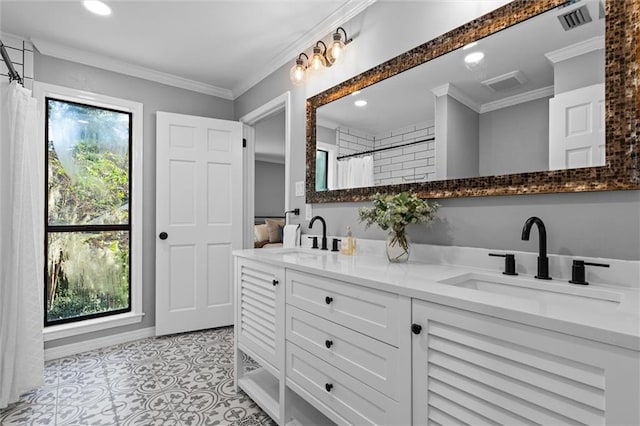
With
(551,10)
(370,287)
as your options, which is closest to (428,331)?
(370,287)

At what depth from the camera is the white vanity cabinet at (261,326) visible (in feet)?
5.41

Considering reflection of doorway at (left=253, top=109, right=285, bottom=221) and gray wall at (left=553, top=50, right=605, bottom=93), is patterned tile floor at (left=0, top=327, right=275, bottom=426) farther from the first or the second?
reflection of doorway at (left=253, top=109, right=285, bottom=221)

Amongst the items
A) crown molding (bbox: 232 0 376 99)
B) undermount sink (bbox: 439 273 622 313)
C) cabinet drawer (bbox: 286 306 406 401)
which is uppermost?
crown molding (bbox: 232 0 376 99)

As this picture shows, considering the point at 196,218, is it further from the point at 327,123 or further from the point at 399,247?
the point at 399,247

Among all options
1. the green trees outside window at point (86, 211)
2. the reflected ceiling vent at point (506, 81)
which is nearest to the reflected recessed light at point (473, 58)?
the reflected ceiling vent at point (506, 81)

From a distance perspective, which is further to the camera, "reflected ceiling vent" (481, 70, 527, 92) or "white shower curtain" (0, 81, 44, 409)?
"white shower curtain" (0, 81, 44, 409)

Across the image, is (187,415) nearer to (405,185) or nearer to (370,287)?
(370,287)

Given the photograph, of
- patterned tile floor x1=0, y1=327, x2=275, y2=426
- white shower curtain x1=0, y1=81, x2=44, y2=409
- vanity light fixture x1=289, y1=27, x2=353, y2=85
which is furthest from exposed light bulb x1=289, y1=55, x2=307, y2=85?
patterned tile floor x1=0, y1=327, x2=275, y2=426

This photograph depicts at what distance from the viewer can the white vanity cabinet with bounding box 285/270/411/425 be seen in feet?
3.48

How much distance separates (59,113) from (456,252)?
129 inches

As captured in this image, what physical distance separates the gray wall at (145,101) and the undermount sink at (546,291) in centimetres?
283

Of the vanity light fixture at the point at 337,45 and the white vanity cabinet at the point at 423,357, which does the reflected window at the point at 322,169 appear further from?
the white vanity cabinet at the point at 423,357

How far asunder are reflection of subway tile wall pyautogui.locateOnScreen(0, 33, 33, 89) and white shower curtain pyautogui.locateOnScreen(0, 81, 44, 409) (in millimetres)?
629

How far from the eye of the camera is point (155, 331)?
3006mm
